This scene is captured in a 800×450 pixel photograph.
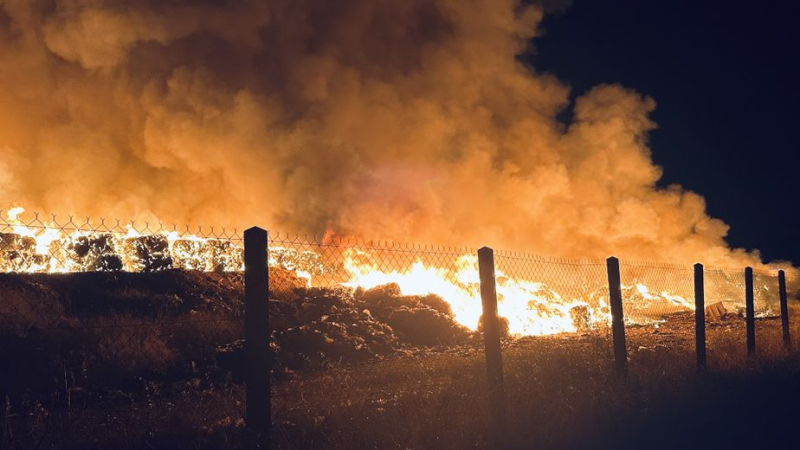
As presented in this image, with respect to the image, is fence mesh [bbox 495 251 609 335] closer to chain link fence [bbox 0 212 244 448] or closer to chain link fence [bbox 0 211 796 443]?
chain link fence [bbox 0 211 796 443]

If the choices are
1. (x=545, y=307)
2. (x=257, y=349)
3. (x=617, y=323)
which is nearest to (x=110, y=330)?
(x=257, y=349)

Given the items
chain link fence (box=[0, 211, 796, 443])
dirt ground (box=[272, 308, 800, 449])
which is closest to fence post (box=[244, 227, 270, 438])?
dirt ground (box=[272, 308, 800, 449])

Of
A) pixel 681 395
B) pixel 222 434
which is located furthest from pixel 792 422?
pixel 222 434

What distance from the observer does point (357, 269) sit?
25.2 metres

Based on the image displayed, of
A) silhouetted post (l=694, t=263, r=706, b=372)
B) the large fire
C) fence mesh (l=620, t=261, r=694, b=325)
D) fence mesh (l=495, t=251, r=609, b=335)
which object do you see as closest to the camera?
silhouetted post (l=694, t=263, r=706, b=372)

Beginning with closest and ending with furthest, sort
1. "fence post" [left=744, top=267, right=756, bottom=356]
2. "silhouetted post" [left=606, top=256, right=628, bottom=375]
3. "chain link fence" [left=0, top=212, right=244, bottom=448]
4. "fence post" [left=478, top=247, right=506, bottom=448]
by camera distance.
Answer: "fence post" [left=478, top=247, right=506, bottom=448] → "silhouetted post" [left=606, top=256, right=628, bottom=375] → "chain link fence" [left=0, top=212, right=244, bottom=448] → "fence post" [left=744, top=267, right=756, bottom=356]

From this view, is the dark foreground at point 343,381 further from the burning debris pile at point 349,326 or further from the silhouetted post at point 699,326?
the silhouetted post at point 699,326

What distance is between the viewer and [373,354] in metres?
16.1

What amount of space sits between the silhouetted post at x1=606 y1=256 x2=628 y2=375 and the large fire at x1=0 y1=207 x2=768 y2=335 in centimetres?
1360

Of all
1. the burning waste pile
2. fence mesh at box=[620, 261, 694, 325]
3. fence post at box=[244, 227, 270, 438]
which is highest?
the burning waste pile

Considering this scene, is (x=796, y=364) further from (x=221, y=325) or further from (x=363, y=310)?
(x=221, y=325)

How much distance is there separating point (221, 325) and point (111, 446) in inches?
471

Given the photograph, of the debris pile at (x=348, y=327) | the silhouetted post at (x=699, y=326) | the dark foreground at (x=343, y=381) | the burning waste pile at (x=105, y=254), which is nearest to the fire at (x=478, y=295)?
the debris pile at (x=348, y=327)

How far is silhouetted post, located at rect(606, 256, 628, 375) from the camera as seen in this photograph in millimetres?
7801
